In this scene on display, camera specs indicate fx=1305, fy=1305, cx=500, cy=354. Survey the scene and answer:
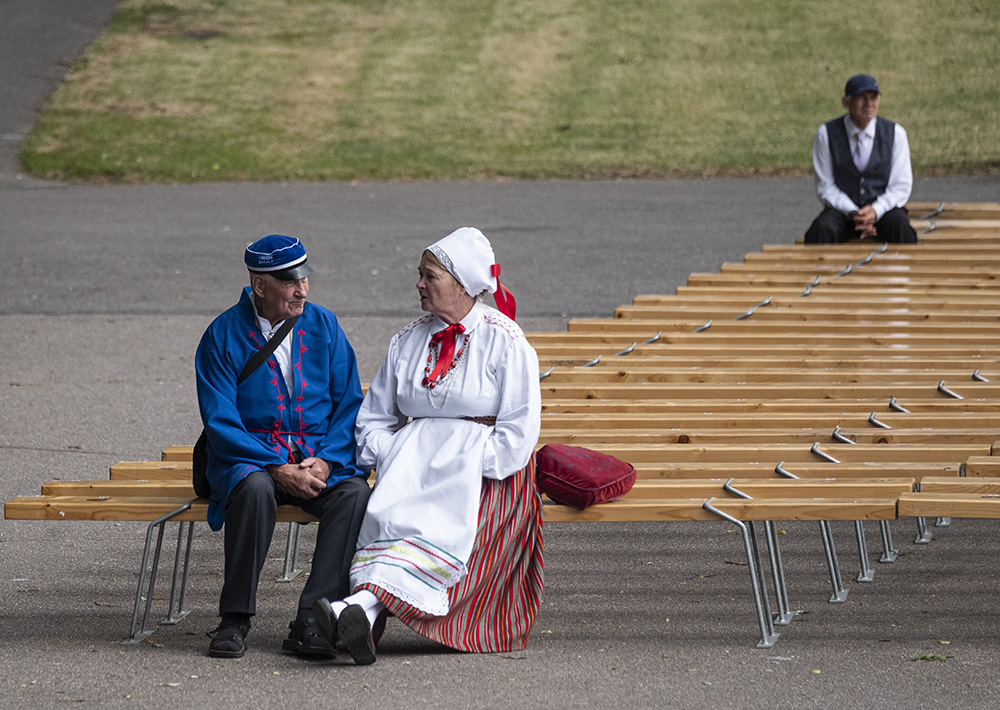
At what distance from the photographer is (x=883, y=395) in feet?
18.5

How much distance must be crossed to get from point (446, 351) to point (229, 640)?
119 cm

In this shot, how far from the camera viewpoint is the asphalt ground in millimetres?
4023

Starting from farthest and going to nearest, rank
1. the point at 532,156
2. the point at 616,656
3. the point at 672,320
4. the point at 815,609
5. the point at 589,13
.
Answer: the point at 589,13
the point at 532,156
the point at 672,320
the point at 815,609
the point at 616,656

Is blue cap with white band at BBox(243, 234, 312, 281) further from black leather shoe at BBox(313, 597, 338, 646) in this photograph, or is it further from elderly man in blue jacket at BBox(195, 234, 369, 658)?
black leather shoe at BBox(313, 597, 338, 646)

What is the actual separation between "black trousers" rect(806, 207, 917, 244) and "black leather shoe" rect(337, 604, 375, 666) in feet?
17.5

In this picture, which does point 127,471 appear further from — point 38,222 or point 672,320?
point 38,222

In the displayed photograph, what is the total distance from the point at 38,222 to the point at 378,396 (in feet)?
33.0

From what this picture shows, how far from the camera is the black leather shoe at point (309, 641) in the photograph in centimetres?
416

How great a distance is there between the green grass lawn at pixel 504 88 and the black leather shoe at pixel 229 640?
11883 millimetres

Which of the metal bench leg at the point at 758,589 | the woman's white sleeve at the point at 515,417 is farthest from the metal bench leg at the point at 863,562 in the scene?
the woman's white sleeve at the point at 515,417

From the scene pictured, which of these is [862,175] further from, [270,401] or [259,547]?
[259,547]

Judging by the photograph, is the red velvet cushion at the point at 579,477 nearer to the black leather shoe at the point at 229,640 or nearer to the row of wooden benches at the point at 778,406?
the row of wooden benches at the point at 778,406

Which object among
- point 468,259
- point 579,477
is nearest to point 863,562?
point 579,477

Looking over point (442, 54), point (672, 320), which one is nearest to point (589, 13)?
point (442, 54)
